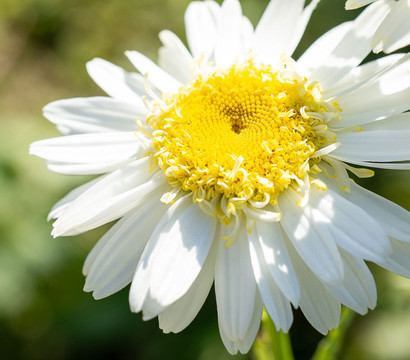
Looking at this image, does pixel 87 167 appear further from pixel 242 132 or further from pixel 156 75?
pixel 242 132

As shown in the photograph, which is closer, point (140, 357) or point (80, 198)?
point (80, 198)

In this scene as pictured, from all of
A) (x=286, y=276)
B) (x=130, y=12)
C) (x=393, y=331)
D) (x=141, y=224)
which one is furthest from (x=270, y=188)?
(x=130, y=12)

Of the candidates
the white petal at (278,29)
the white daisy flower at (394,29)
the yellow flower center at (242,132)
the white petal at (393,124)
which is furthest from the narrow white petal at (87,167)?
the white daisy flower at (394,29)

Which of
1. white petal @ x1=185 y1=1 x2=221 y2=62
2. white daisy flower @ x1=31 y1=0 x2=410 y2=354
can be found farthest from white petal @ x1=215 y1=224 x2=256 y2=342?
white petal @ x1=185 y1=1 x2=221 y2=62

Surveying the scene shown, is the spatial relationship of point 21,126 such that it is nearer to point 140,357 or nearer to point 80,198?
point 140,357

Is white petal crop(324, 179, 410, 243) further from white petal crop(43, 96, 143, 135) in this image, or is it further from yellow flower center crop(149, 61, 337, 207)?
white petal crop(43, 96, 143, 135)

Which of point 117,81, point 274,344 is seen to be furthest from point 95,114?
point 274,344

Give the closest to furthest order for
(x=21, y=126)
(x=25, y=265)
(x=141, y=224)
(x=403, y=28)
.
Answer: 1. (x=403, y=28)
2. (x=141, y=224)
3. (x=25, y=265)
4. (x=21, y=126)
